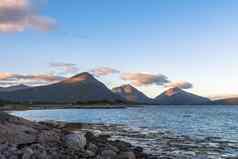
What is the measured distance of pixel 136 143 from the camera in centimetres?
3569

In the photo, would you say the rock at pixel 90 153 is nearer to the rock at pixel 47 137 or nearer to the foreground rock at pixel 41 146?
the foreground rock at pixel 41 146

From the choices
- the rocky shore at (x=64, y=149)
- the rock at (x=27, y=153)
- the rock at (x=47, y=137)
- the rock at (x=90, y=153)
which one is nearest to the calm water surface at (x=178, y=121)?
the rocky shore at (x=64, y=149)

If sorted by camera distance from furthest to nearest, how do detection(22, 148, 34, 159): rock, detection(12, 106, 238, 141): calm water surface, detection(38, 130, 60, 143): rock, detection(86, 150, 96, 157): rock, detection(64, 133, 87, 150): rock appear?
detection(12, 106, 238, 141): calm water surface → detection(38, 130, 60, 143): rock → detection(64, 133, 87, 150): rock → detection(86, 150, 96, 157): rock → detection(22, 148, 34, 159): rock

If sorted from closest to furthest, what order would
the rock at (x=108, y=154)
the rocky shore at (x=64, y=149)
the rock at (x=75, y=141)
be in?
the rocky shore at (x=64, y=149), the rock at (x=108, y=154), the rock at (x=75, y=141)

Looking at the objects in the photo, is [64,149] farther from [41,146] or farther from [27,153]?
[27,153]

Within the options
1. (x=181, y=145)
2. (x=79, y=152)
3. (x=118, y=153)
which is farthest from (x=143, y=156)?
(x=181, y=145)

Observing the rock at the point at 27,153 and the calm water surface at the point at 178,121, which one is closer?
the rock at the point at 27,153

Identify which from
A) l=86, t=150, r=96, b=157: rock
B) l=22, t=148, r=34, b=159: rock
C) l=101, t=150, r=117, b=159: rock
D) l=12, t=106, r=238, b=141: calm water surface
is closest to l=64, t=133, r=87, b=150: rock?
l=86, t=150, r=96, b=157: rock

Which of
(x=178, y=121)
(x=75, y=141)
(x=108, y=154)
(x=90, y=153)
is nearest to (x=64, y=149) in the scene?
(x=90, y=153)

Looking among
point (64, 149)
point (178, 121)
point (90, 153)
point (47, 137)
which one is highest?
point (47, 137)

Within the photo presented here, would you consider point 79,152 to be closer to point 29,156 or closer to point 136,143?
point 29,156

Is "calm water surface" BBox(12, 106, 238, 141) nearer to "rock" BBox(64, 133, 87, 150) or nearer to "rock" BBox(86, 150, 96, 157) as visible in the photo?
"rock" BBox(64, 133, 87, 150)

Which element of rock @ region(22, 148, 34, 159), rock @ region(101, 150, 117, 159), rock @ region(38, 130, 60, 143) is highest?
rock @ region(38, 130, 60, 143)

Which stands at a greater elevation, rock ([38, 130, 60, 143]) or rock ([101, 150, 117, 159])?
rock ([38, 130, 60, 143])
